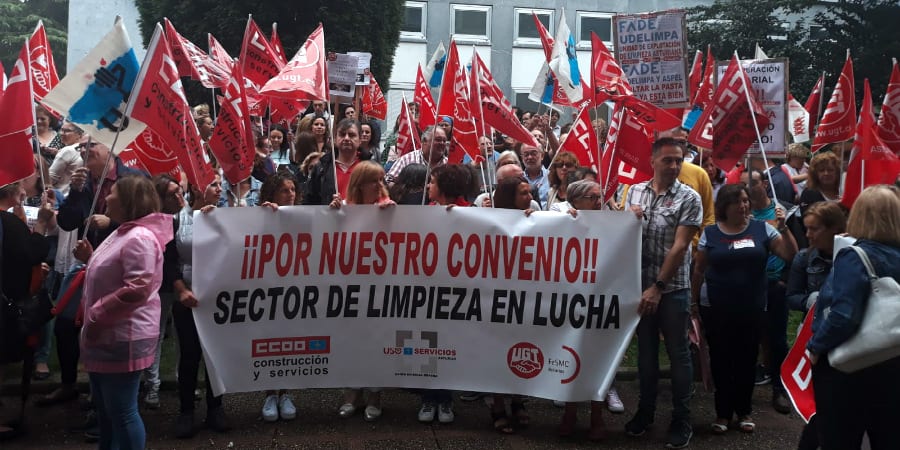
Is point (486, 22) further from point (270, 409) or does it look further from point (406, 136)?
point (270, 409)

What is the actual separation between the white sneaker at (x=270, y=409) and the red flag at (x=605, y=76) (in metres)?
3.32

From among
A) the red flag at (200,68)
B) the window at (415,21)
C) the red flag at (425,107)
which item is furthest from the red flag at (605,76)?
the window at (415,21)

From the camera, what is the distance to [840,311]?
429 cm

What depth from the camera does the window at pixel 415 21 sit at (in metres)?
33.6

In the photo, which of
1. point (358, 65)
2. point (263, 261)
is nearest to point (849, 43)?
point (358, 65)

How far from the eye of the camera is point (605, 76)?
290 inches

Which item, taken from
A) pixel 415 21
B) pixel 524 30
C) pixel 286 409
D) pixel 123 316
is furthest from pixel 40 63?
pixel 524 30

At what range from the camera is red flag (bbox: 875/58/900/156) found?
891 cm

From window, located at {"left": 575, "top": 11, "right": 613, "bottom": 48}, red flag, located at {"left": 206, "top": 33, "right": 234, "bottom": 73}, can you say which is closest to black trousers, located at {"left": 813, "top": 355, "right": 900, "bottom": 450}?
red flag, located at {"left": 206, "top": 33, "right": 234, "bottom": 73}

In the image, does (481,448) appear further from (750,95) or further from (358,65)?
(358,65)

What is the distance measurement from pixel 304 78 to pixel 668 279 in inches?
125

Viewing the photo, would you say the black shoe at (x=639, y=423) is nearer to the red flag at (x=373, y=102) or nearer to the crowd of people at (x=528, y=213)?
the crowd of people at (x=528, y=213)

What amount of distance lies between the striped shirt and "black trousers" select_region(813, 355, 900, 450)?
5.61 ft

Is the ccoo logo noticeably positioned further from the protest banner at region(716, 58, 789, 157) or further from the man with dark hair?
the protest banner at region(716, 58, 789, 157)
